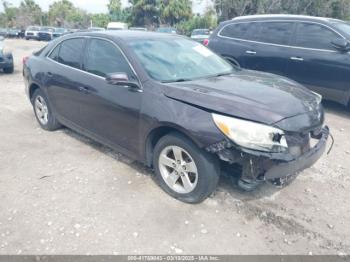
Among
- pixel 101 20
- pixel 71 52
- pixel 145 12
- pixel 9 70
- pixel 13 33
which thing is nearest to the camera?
pixel 71 52

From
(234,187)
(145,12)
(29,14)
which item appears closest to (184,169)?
(234,187)

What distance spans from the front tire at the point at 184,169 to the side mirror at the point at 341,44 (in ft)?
14.1

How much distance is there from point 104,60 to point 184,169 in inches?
68.4

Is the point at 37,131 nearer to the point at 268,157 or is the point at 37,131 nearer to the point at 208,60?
the point at 208,60

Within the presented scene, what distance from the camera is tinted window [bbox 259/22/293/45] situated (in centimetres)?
683

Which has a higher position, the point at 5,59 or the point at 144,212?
the point at 5,59

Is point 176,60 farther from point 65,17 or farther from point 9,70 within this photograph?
point 65,17

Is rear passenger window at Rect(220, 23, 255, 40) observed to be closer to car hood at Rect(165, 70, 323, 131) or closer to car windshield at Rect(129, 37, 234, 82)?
car windshield at Rect(129, 37, 234, 82)

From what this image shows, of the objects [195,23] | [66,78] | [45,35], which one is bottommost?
[66,78]

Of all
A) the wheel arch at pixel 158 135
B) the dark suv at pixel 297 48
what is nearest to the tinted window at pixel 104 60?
the wheel arch at pixel 158 135

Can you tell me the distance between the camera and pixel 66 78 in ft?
15.0

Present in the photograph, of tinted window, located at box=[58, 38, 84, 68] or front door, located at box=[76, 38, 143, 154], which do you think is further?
tinted window, located at box=[58, 38, 84, 68]

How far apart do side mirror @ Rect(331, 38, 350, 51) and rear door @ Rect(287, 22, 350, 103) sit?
0.07 metres

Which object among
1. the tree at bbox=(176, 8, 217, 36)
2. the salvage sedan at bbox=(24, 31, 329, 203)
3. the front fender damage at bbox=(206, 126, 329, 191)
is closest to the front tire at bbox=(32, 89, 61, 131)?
the salvage sedan at bbox=(24, 31, 329, 203)
